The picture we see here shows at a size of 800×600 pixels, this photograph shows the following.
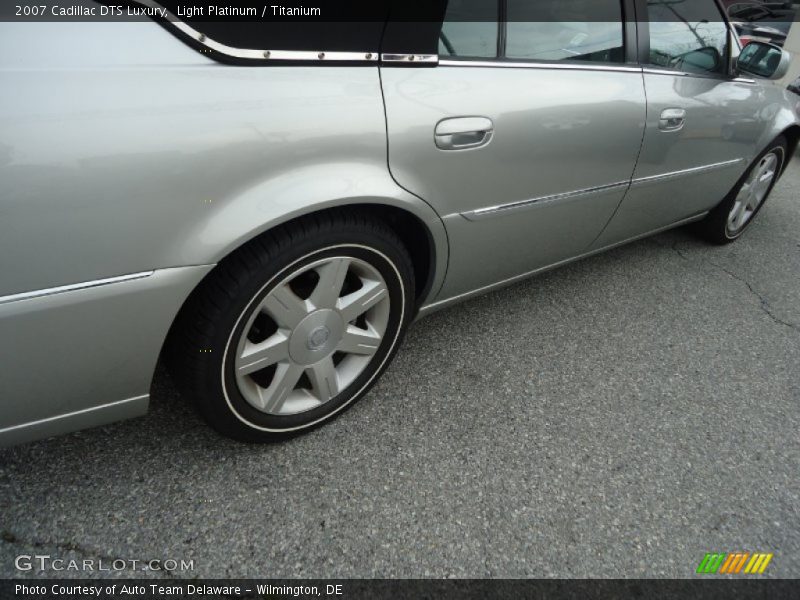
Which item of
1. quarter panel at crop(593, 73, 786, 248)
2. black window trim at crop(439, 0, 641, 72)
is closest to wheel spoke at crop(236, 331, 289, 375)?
black window trim at crop(439, 0, 641, 72)

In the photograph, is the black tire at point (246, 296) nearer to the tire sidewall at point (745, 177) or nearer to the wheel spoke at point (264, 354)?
the wheel spoke at point (264, 354)

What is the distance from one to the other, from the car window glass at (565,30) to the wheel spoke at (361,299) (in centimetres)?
83

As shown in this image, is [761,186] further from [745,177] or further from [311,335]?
[311,335]

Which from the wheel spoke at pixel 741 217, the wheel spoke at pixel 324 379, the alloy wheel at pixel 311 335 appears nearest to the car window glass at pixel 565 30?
the alloy wheel at pixel 311 335

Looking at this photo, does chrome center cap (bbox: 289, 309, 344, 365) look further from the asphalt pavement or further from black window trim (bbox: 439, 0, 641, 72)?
black window trim (bbox: 439, 0, 641, 72)

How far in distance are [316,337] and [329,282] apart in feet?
0.59

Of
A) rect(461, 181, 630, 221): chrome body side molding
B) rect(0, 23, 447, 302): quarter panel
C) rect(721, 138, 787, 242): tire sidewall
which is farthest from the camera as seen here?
rect(721, 138, 787, 242): tire sidewall

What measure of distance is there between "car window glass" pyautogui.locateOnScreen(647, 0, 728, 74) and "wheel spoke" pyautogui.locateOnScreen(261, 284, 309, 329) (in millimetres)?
1768

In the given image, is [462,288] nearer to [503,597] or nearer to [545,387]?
[545,387]

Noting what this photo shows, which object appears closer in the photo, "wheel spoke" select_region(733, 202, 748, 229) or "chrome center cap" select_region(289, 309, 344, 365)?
"chrome center cap" select_region(289, 309, 344, 365)

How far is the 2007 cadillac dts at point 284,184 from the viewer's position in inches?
41.6

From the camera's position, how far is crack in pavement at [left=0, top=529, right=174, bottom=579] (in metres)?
1.38

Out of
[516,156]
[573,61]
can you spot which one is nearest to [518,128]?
[516,156]

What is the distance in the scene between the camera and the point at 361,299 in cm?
167
